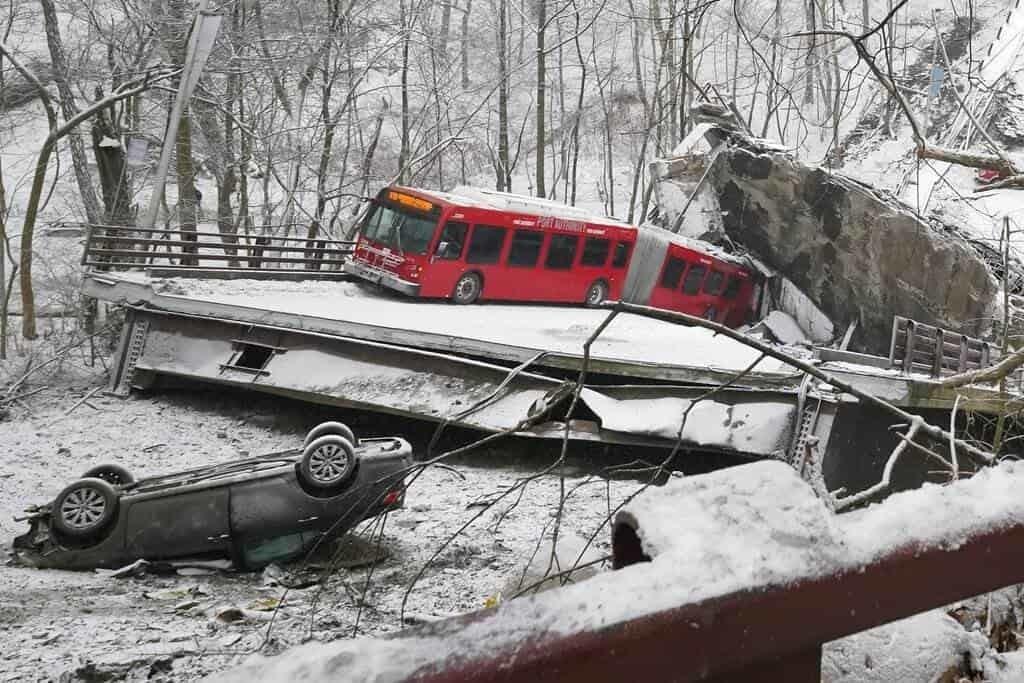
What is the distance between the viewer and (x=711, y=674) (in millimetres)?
1261

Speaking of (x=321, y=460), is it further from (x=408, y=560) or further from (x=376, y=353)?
(x=376, y=353)

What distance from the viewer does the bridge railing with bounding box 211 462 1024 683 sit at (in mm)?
1152

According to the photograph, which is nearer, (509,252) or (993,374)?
(993,374)

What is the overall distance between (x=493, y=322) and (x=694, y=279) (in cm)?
903

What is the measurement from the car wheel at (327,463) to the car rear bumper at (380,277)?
9099 millimetres

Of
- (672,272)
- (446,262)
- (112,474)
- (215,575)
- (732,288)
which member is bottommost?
(215,575)

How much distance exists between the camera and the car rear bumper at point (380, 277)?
1814cm

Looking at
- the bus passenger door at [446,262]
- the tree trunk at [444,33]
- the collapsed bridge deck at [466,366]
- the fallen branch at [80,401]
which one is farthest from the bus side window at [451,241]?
the tree trunk at [444,33]

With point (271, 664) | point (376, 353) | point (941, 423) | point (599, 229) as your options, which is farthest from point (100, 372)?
point (271, 664)

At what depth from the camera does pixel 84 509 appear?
898 cm

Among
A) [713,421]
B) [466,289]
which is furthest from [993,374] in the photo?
[466,289]

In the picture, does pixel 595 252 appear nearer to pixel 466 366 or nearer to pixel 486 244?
pixel 486 244

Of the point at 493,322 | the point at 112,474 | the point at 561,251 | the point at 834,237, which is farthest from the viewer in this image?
the point at 834,237

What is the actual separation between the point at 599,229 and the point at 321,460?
13203 millimetres
